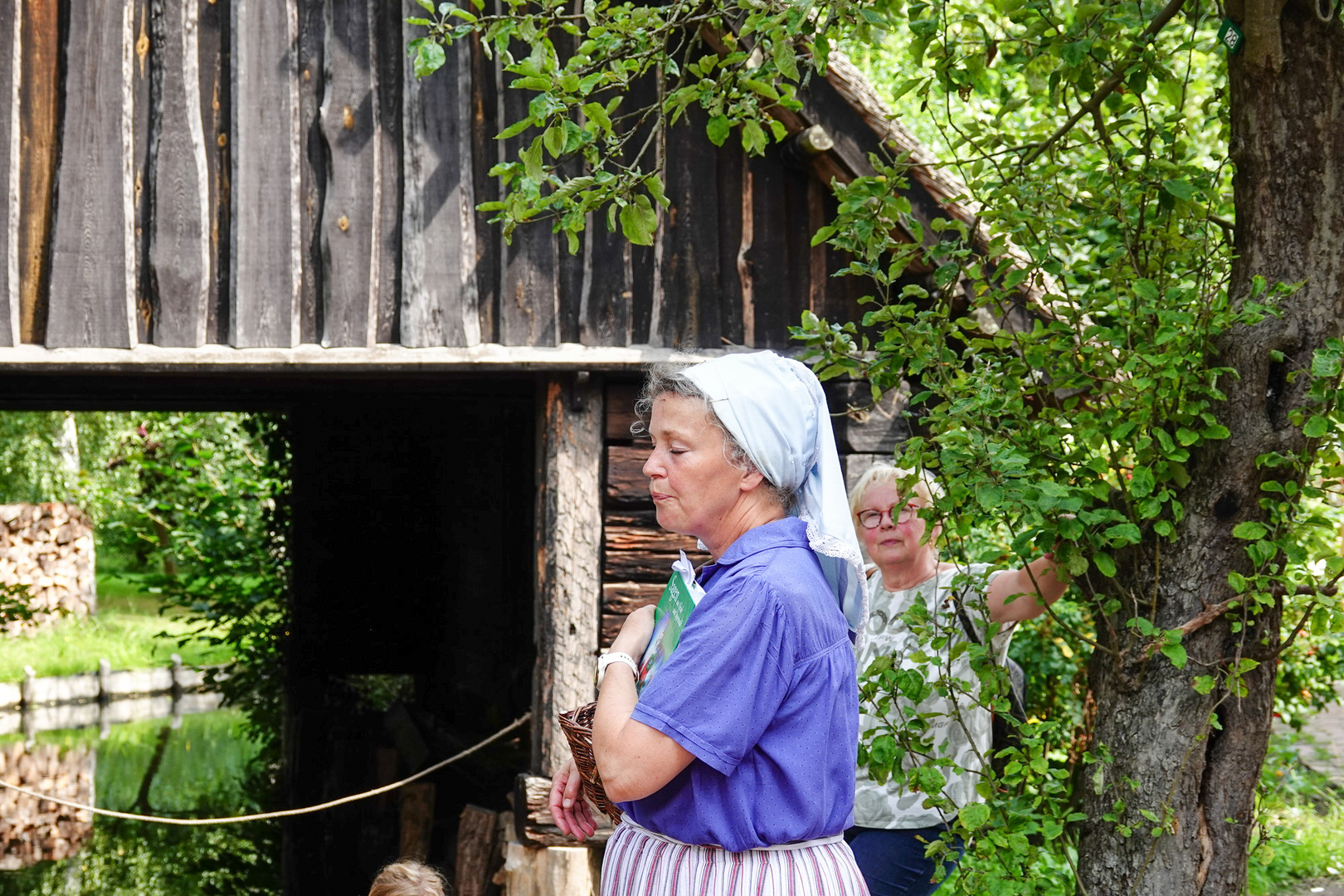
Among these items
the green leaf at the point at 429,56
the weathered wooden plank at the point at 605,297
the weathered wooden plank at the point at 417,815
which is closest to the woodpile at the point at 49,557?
the weathered wooden plank at the point at 417,815

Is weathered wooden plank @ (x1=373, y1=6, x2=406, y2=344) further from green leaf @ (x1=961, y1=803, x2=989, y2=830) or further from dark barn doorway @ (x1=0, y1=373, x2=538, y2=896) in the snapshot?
green leaf @ (x1=961, y1=803, x2=989, y2=830)

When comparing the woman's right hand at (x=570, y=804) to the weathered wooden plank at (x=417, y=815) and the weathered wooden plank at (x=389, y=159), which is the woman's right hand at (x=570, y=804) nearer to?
the weathered wooden plank at (x=389, y=159)

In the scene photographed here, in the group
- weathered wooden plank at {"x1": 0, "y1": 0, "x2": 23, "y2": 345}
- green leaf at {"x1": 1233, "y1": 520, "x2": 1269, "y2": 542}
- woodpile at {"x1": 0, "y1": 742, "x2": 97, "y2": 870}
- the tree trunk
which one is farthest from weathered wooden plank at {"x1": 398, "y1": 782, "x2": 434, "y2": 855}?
green leaf at {"x1": 1233, "y1": 520, "x2": 1269, "y2": 542}

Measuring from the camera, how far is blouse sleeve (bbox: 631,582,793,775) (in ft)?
6.10

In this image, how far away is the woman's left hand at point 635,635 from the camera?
2.15 metres

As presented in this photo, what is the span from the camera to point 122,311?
3988 mm

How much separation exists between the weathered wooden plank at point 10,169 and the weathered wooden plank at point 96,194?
11 centimetres

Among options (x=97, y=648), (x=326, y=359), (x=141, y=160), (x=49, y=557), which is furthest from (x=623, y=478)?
(x=49, y=557)

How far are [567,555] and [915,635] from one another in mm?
1633

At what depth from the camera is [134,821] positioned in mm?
9102

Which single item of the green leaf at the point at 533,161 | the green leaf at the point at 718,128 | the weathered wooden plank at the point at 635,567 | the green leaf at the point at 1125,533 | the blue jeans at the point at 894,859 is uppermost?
the green leaf at the point at 718,128

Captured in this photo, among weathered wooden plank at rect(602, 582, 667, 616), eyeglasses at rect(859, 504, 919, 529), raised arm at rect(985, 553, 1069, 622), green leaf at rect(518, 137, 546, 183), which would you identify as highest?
green leaf at rect(518, 137, 546, 183)

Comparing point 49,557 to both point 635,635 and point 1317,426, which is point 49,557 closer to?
point 635,635

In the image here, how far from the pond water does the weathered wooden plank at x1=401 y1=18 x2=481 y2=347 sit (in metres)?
4.45
